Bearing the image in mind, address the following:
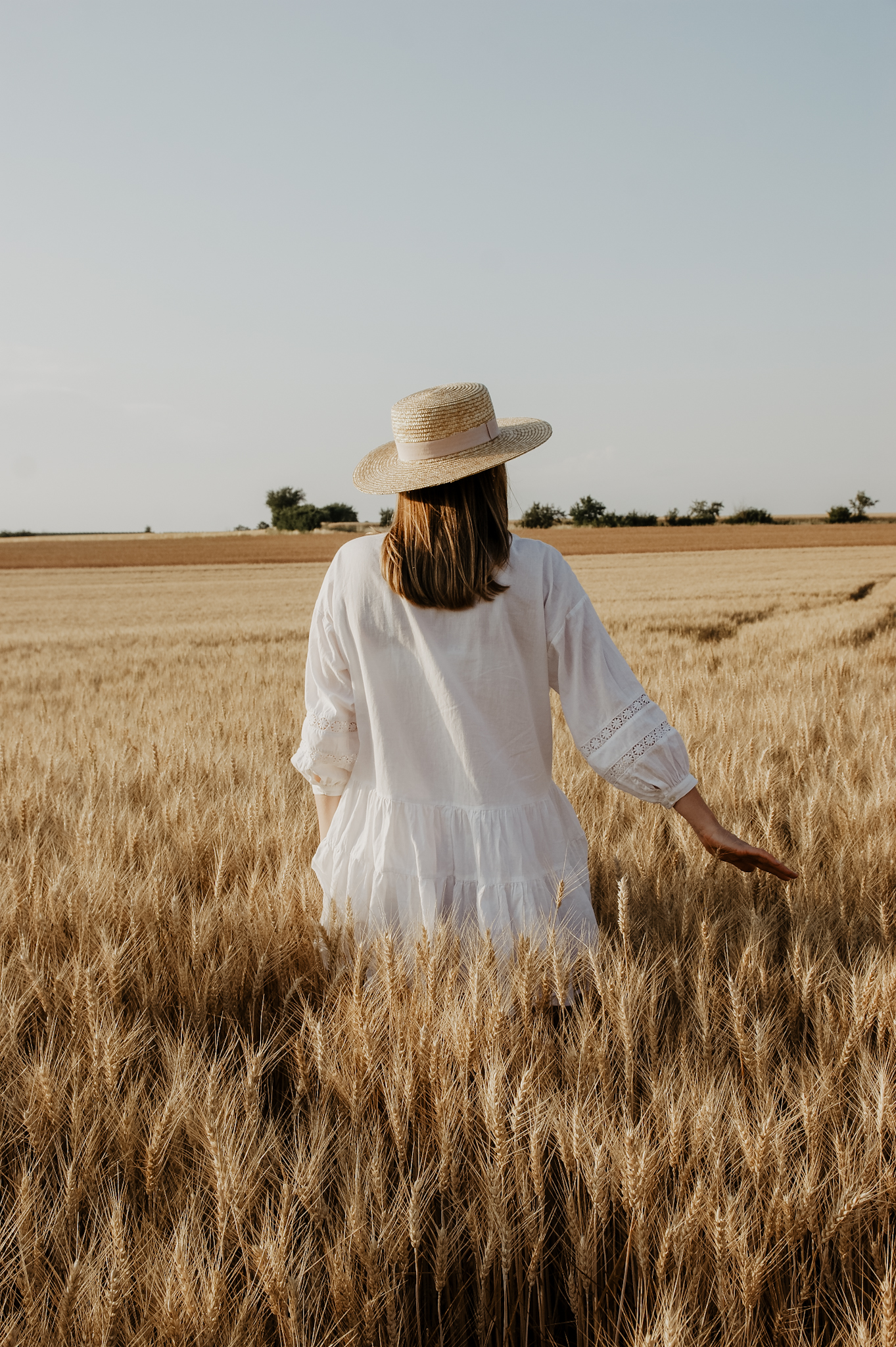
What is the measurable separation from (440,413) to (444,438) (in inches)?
2.0

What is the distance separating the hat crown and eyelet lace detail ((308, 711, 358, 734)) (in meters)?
0.65

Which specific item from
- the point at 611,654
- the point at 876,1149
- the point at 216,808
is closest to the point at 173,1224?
the point at 876,1149

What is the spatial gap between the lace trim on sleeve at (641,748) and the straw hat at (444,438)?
2.00 feet

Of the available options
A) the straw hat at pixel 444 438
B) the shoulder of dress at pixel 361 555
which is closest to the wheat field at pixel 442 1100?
the shoulder of dress at pixel 361 555

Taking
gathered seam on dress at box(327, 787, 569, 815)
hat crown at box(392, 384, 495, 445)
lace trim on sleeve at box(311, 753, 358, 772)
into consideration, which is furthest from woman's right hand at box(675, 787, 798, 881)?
hat crown at box(392, 384, 495, 445)

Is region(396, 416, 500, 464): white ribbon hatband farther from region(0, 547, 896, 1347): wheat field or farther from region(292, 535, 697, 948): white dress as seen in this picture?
region(0, 547, 896, 1347): wheat field

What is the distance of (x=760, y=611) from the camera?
11.9 m

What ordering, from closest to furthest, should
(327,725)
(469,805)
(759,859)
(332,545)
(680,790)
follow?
1. (759,859)
2. (680,790)
3. (469,805)
4. (327,725)
5. (332,545)

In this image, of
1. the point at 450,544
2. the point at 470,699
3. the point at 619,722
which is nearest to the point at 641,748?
the point at 619,722

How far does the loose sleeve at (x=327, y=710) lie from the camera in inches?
73.8

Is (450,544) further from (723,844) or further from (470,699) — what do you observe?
(723,844)

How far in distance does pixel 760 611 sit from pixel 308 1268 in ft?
39.6

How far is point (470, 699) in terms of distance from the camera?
5.50 ft

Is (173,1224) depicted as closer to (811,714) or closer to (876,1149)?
(876,1149)
